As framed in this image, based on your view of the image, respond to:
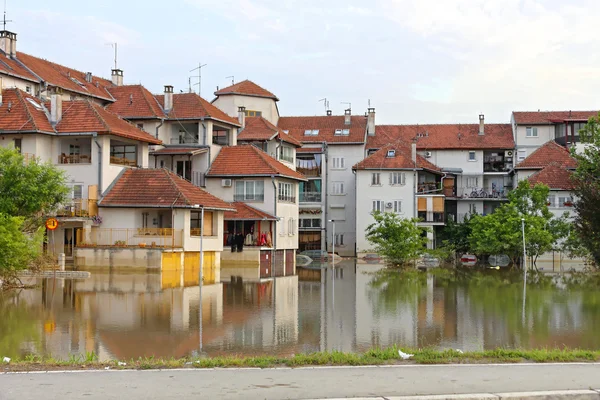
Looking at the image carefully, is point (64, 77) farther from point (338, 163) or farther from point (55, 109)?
point (338, 163)

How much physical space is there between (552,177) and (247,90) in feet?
97.9

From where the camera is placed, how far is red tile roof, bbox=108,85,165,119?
Answer: 6281 centimetres

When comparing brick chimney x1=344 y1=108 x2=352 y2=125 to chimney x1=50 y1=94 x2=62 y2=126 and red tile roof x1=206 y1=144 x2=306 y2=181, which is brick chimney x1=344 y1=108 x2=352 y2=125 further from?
chimney x1=50 y1=94 x2=62 y2=126

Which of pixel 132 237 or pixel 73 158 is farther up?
pixel 73 158

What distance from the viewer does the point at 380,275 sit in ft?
183

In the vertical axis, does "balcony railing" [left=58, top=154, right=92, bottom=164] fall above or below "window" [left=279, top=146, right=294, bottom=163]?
below

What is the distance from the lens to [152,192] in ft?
163

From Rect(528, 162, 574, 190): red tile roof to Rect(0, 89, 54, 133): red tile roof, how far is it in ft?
147

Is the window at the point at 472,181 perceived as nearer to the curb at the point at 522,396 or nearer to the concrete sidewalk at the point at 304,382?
the concrete sidewalk at the point at 304,382

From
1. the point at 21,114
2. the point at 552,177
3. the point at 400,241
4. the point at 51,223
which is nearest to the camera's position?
the point at 51,223

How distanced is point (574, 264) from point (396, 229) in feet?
65.1

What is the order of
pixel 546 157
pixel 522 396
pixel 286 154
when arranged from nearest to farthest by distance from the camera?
pixel 522 396 < pixel 286 154 < pixel 546 157

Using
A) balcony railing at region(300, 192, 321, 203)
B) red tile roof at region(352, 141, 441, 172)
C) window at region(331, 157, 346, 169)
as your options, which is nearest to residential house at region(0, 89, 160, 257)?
red tile roof at region(352, 141, 441, 172)

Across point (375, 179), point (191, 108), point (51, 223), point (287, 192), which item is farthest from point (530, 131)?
point (51, 223)
